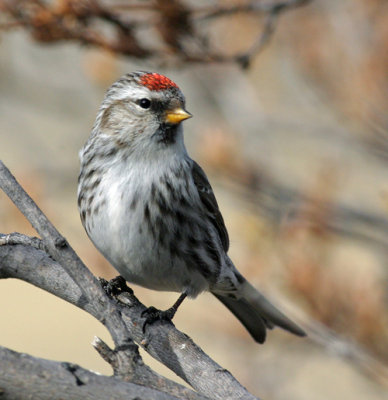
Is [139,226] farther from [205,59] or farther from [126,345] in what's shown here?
[126,345]

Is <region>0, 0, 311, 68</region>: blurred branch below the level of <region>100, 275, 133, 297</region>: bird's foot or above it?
above

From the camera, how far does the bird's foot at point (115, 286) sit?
3.42 meters

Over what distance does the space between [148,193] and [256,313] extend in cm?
100

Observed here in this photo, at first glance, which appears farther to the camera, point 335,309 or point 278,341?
point 278,341

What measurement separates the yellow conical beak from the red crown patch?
0.38 ft

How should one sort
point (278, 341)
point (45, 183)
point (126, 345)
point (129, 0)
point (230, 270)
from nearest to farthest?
point (126, 345) → point (129, 0) → point (230, 270) → point (278, 341) → point (45, 183)

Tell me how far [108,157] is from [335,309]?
4.22ft

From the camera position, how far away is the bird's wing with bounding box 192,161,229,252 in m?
3.67

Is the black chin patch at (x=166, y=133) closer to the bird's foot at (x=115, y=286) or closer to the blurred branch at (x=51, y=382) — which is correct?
the bird's foot at (x=115, y=286)

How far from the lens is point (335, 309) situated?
3.65 meters

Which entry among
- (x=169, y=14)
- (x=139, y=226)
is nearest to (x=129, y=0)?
(x=169, y=14)

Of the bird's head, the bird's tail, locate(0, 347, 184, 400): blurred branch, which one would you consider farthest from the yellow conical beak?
locate(0, 347, 184, 400): blurred branch

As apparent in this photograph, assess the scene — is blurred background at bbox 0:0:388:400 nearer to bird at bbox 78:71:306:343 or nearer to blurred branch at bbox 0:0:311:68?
blurred branch at bbox 0:0:311:68

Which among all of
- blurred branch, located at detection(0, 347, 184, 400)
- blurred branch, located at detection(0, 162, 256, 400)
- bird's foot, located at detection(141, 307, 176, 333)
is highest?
bird's foot, located at detection(141, 307, 176, 333)
